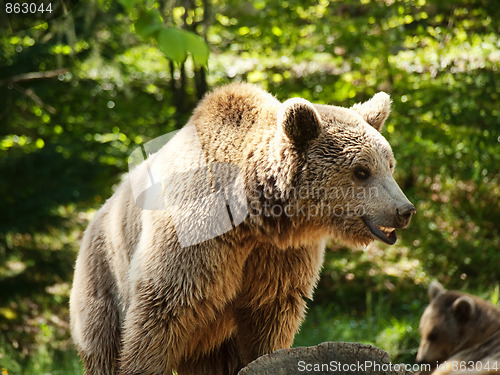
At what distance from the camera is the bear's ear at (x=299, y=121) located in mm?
2990

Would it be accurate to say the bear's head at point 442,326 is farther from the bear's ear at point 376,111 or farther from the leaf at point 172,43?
the leaf at point 172,43

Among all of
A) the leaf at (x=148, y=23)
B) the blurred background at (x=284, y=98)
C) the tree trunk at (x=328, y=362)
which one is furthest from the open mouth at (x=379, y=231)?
the blurred background at (x=284, y=98)

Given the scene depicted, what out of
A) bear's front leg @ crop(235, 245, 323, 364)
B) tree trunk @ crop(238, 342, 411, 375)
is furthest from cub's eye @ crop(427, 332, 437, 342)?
tree trunk @ crop(238, 342, 411, 375)

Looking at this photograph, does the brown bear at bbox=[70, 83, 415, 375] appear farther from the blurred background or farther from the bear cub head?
the blurred background

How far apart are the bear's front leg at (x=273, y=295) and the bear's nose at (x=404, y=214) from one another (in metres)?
0.65

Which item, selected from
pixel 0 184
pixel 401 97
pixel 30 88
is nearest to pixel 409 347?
pixel 401 97

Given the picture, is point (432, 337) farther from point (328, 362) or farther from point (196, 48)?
point (196, 48)

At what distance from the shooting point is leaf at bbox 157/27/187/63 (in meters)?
1.70

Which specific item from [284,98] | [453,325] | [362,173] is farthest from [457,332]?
[284,98]

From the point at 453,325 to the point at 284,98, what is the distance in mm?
4761

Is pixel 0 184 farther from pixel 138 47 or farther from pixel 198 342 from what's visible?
pixel 198 342

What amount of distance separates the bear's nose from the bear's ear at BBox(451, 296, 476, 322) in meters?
1.33

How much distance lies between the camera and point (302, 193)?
122 inches

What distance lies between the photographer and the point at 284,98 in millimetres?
8164
